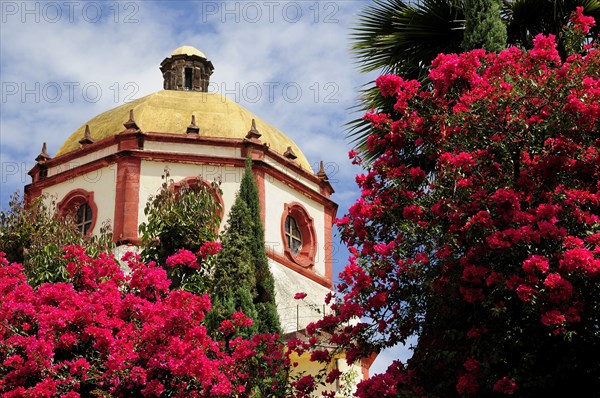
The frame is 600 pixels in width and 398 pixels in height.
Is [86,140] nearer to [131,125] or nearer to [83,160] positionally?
[83,160]

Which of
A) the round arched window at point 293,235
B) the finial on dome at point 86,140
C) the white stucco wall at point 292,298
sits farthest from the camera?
the round arched window at point 293,235

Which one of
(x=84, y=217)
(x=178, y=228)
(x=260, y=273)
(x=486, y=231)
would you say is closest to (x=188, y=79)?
(x=84, y=217)

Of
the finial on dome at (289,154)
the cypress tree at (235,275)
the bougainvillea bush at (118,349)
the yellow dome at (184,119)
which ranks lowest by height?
the bougainvillea bush at (118,349)

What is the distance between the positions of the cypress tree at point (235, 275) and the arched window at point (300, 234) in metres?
7.01

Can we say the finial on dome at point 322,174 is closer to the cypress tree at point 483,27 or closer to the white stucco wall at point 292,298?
the white stucco wall at point 292,298

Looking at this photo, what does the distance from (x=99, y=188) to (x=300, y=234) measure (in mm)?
4985

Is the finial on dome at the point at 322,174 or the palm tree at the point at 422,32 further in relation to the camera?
the finial on dome at the point at 322,174

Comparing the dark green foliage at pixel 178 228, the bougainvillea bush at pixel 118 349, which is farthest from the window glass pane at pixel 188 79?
the bougainvillea bush at pixel 118 349

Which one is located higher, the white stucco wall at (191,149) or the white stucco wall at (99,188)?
the white stucco wall at (191,149)

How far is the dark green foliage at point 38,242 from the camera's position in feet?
45.9

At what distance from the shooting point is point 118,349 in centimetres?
1056

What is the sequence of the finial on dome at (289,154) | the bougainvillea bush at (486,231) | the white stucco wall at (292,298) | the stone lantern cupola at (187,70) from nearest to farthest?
the bougainvillea bush at (486,231), the white stucco wall at (292,298), the finial on dome at (289,154), the stone lantern cupola at (187,70)

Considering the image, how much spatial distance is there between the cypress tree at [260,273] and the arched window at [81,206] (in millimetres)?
6572

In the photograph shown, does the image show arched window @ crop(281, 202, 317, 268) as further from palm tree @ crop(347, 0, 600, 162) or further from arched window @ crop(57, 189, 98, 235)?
palm tree @ crop(347, 0, 600, 162)
